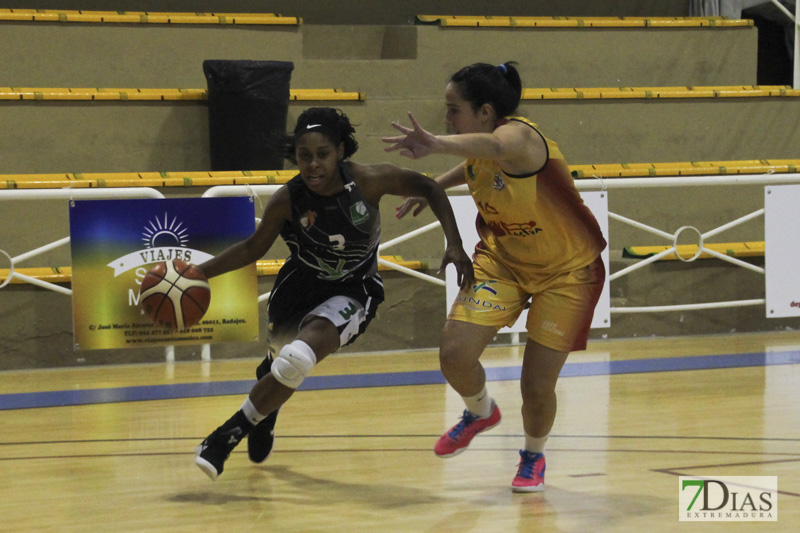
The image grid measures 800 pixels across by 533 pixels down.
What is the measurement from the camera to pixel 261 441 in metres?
3.74

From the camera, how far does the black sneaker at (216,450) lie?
3318 mm

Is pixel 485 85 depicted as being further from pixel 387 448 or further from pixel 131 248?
pixel 131 248

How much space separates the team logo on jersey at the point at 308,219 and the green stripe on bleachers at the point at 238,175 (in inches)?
116

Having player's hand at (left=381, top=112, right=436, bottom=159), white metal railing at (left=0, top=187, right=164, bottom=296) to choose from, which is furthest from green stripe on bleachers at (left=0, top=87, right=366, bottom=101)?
player's hand at (left=381, top=112, right=436, bottom=159)

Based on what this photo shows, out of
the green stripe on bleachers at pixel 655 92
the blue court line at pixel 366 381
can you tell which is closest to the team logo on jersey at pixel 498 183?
the blue court line at pixel 366 381

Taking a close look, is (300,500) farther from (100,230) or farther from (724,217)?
(724,217)

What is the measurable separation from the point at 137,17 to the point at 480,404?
544cm

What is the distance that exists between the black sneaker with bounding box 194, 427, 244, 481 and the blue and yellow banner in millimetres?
2361

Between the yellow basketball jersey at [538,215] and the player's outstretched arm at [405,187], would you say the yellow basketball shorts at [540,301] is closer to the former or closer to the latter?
the yellow basketball jersey at [538,215]

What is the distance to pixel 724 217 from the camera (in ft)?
25.7

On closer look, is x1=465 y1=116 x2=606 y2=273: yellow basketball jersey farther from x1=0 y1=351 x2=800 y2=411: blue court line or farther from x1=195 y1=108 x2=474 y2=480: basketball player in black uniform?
x1=0 y1=351 x2=800 y2=411: blue court line

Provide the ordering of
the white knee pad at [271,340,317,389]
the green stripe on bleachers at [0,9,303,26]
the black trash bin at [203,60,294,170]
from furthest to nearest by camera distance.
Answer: the green stripe on bleachers at [0,9,303,26] → the black trash bin at [203,60,294,170] → the white knee pad at [271,340,317,389]

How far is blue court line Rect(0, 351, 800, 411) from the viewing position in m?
5.07

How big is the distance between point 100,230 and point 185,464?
2162 millimetres
